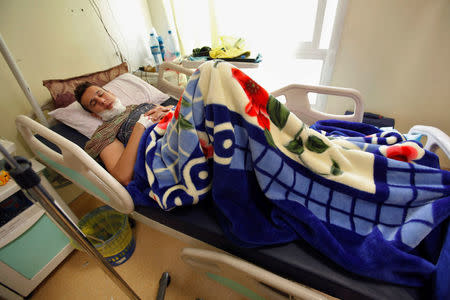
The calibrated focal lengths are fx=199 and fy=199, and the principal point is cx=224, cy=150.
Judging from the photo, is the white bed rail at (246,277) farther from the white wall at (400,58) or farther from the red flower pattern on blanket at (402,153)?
the white wall at (400,58)

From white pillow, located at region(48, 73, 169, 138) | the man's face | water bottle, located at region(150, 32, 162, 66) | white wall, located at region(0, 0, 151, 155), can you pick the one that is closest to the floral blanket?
the man's face

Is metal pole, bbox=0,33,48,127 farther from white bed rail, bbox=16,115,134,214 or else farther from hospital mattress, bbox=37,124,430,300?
hospital mattress, bbox=37,124,430,300

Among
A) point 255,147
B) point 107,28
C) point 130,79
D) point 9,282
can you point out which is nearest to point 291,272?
point 255,147

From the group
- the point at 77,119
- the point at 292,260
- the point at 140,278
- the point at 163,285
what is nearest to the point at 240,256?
the point at 292,260

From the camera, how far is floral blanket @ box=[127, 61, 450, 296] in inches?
22.8

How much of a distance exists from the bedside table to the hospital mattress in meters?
0.73

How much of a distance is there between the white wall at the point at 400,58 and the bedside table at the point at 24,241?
87.7 inches

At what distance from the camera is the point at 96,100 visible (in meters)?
1.23

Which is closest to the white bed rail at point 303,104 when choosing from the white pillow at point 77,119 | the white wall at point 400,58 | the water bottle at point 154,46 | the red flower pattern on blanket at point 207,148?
the red flower pattern on blanket at point 207,148

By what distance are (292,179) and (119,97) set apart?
4.50 ft

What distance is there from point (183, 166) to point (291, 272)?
1.54 feet

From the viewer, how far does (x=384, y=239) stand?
0.57 meters

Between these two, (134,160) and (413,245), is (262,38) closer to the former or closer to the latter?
(134,160)

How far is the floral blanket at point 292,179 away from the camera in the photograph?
0.58 m
